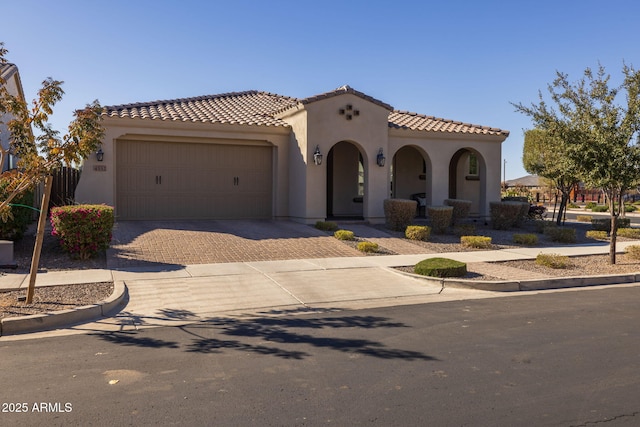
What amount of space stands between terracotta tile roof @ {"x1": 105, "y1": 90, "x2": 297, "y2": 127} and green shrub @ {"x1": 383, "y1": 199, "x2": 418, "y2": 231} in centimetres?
508

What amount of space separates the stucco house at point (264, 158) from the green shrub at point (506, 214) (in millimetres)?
1928

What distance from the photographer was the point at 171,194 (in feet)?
58.4

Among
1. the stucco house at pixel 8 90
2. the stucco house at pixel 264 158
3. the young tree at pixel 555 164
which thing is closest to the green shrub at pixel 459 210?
the stucco house at pixel 264 158

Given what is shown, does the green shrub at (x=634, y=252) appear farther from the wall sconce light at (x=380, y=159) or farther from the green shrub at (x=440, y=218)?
the wall sconce light at (x=380, y=159)

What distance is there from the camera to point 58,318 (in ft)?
23.3

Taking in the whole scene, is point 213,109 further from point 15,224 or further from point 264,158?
point 15,224

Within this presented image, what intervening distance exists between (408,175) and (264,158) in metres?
6.94

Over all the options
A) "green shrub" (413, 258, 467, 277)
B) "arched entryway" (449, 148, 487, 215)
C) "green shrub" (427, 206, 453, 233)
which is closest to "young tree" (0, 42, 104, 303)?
"green shrub" (413, 258, 467, 277)

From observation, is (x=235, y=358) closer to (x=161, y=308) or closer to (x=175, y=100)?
(x=161, y=308)

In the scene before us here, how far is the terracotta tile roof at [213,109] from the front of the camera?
17.6m

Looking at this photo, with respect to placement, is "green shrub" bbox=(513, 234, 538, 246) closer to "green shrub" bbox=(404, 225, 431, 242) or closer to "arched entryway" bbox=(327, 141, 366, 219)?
"green shrub" bbox=(404, 225, 431, 242)

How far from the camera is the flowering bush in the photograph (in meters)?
11.1

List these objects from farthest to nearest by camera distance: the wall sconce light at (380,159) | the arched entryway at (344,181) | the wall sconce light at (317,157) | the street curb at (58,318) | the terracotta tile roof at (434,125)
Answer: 1. the arched entryway at (344,181)
2. the terracotta tile roof at (434,125)
3. the wall sconce light at (380,159)
4. the wall sconce light at (317,157)
5. the street curb at (58,318)

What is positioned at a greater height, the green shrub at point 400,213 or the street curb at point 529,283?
the green shrub at point 400,213
